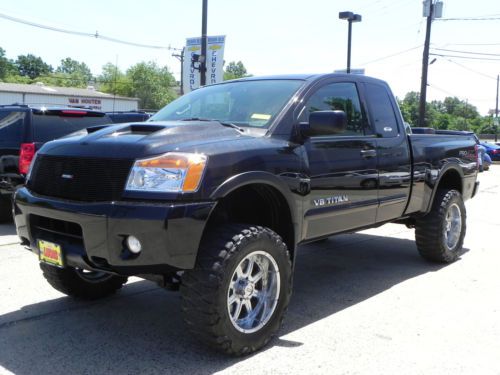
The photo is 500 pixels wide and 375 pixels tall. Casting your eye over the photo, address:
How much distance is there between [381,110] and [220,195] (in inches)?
101

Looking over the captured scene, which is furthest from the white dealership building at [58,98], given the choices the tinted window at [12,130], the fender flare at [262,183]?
the fender flare at [262,183]

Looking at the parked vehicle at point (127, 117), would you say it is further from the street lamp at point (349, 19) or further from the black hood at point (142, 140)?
the street lamp at point (349, 19)

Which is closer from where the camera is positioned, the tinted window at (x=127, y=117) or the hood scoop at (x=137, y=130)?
the hood scoop at (x=137, y=130)

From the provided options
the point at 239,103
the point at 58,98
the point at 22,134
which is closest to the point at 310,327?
the point at 239,103

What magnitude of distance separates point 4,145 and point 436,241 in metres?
6.13

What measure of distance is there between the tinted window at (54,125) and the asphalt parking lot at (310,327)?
231 centimetres

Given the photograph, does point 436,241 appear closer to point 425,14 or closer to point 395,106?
point 395,106

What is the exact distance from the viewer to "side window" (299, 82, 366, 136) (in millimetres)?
4384

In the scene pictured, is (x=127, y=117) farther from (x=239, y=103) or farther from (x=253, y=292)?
(x=253, y=292)

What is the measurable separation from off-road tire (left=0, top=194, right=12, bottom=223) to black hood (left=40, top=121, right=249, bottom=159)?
16.3ft

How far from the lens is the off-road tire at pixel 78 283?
4262 millimetres

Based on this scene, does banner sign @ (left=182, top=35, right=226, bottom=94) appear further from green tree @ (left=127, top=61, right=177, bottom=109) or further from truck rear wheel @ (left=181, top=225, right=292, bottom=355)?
green tree @ (left=127, top=61, right=177, bottom=109)

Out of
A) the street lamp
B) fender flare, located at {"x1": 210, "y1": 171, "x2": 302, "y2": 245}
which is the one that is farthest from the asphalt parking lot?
the street lamp

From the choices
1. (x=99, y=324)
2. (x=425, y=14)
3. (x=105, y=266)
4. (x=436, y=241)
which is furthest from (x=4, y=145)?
(x=425, y=14)
